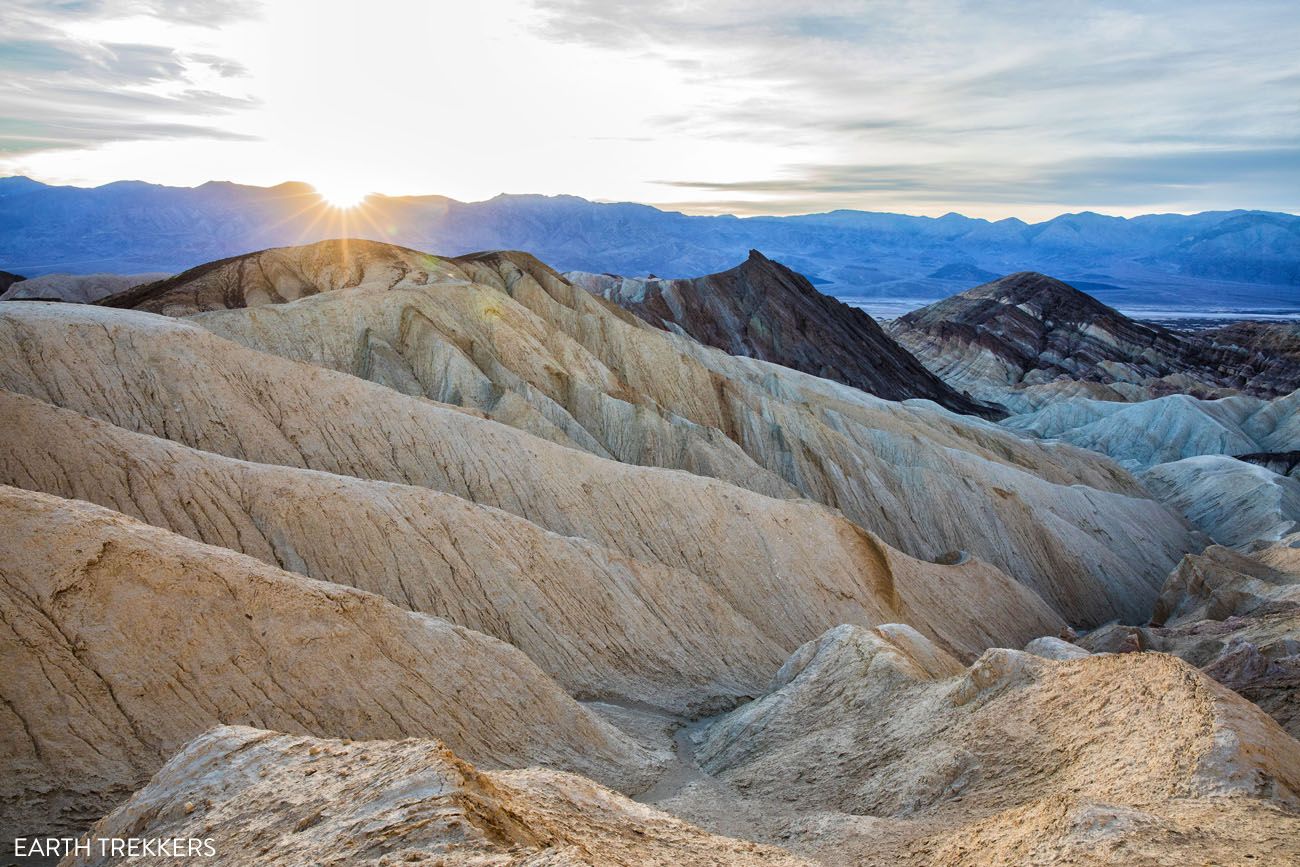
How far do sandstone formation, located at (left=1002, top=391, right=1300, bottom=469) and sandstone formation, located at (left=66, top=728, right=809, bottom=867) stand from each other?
2409 inches

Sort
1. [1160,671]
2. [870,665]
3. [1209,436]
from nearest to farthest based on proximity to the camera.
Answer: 1. [1160,671]
2. [870,665]
3. [1209,436]

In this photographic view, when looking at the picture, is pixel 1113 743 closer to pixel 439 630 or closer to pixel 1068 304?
pixel 439 630

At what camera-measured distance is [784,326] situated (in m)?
83.9

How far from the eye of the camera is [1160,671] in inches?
508

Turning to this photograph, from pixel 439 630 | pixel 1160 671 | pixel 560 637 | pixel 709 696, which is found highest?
pixel 1160 671

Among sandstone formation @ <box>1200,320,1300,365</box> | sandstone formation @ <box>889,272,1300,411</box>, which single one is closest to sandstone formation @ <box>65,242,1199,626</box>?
sandstone formation @ <box>889,272,1300,411</box>

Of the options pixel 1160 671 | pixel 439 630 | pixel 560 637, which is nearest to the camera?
pixel 1160 671

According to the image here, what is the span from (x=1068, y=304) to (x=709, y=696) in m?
107

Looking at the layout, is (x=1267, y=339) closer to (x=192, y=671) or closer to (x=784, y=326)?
(x=784, y=326)

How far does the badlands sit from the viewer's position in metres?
9.88

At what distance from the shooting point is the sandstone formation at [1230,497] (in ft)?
144

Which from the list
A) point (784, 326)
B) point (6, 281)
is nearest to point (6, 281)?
point (6, 281)

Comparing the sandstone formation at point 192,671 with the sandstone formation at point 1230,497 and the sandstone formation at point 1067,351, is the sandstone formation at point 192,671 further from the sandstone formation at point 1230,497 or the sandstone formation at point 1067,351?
the sandstone formation at point 1067,351

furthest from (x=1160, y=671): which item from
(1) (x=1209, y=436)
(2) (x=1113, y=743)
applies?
(1) (x=1209, y=436)
